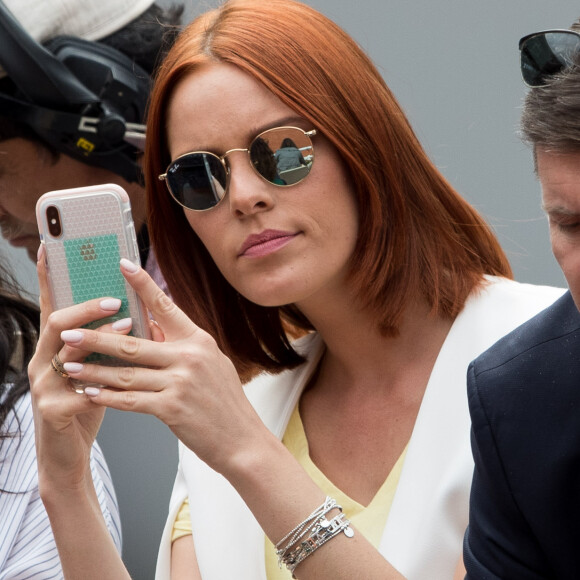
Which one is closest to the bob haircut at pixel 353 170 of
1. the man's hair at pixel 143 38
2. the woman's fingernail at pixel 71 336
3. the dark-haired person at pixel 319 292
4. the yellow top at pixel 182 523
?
the dark-haired person at pixel 319 292

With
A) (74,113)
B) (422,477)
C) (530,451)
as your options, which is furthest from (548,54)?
(74,113)

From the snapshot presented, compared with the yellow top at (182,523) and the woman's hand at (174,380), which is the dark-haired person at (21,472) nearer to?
the yellow top at (182,523)

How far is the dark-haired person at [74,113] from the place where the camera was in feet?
10.7

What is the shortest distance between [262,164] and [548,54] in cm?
81

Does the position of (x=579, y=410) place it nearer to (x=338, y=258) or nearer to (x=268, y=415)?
(x=338, y=258)

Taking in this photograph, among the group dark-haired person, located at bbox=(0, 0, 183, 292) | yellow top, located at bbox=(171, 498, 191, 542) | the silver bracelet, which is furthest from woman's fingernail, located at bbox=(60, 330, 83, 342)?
dark-haired person, located at bbox=(0, 0, 183, 292)

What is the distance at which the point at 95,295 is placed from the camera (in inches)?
73.2

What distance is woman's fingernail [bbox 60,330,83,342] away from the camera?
5.74ft

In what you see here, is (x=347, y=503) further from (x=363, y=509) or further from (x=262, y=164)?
(x=262, y=164)

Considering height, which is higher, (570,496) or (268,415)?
(570,496)

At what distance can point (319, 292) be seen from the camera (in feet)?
7.61

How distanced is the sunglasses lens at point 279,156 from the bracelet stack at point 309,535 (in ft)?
2.15

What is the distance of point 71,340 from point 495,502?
0.71m

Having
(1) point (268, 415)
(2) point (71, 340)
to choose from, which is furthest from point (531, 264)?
(2) point (71, 340)
